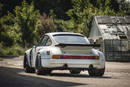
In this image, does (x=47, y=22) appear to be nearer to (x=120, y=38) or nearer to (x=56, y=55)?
(x=120, y=38)

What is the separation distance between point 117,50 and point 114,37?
1213 mm

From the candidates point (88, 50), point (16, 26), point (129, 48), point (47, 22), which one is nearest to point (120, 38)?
point (129, 48)

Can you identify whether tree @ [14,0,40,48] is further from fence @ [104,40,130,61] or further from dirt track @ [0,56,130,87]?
dirt track @ [0,56,130,87]

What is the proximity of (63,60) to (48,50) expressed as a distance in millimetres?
635

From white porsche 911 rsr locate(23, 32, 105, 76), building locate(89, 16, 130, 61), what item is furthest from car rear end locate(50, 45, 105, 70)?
building locate(89, 16, 130, 61)

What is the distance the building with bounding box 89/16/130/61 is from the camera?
112 ft

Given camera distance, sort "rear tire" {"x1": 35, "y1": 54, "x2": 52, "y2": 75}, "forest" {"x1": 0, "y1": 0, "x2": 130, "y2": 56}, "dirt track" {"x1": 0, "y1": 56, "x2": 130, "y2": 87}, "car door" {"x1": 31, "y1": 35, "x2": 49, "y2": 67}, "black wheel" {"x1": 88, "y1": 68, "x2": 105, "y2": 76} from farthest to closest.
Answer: "forest" {"x1": 0, "y1": 0, "x2": 130, "y2": 56}
"car door" {"x1": 31, "y1": 35, "x2": 49, "y2": 67}
"black wheel" {"x1": 88, "y1": 68, "x2": 105, "y2": 76}
"rear tire" {"x1": 35, "y1": 54, "x2": 52, "y2": 75}
"dirt track" {"x1": 0, "y1": 56, "x2": 130, "y2": 87}

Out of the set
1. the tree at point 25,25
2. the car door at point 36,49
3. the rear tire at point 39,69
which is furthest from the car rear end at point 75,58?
the tree at point 25,25

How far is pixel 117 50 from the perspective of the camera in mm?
34406

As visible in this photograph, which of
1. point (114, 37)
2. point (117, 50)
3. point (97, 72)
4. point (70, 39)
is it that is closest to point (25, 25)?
point (114, 37)

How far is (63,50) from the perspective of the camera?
13195 mm

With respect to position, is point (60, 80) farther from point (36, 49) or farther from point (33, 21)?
point (33, 21)

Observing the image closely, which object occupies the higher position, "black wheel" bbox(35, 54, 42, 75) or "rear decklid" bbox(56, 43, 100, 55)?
"rear decklid" bbox(56, 43, 100, 55)

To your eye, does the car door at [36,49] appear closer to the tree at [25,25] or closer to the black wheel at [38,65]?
the black wheel at [38,65]
